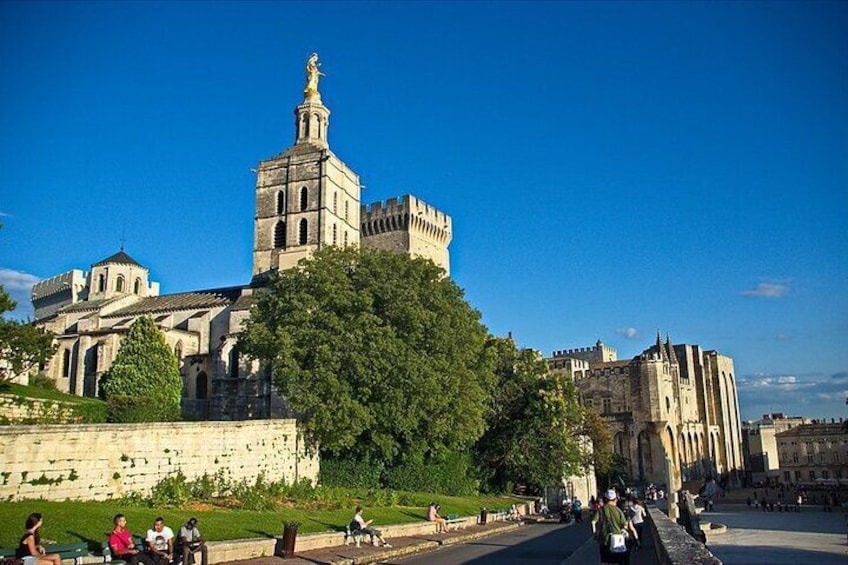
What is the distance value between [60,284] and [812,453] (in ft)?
295

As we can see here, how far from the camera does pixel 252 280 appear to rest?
52281 millimetres

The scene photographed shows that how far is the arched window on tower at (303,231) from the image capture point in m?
53.3

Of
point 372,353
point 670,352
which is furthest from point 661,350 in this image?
point 372,353

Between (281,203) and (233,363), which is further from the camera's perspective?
(281,203)

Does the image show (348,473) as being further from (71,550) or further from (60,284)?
(60,284)

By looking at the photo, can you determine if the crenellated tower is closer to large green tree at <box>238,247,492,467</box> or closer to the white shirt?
large green tree at <box>238,247,492,467</box>

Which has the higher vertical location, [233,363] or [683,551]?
[233,363]

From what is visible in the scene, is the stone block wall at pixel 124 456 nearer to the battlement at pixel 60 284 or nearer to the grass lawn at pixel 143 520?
the grass lawn at pixel 143 520

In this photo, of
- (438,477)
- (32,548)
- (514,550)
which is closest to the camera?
(32,548)

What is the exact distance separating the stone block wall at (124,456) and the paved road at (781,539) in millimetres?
15809

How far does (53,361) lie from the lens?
158 feet

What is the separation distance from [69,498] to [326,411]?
11132 millimetres

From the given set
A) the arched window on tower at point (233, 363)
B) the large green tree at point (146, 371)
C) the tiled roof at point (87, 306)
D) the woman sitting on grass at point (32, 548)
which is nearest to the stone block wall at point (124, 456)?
the woman sitting on grass at point (32, 548)

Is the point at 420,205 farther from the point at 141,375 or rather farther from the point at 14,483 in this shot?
the point at 14,483
